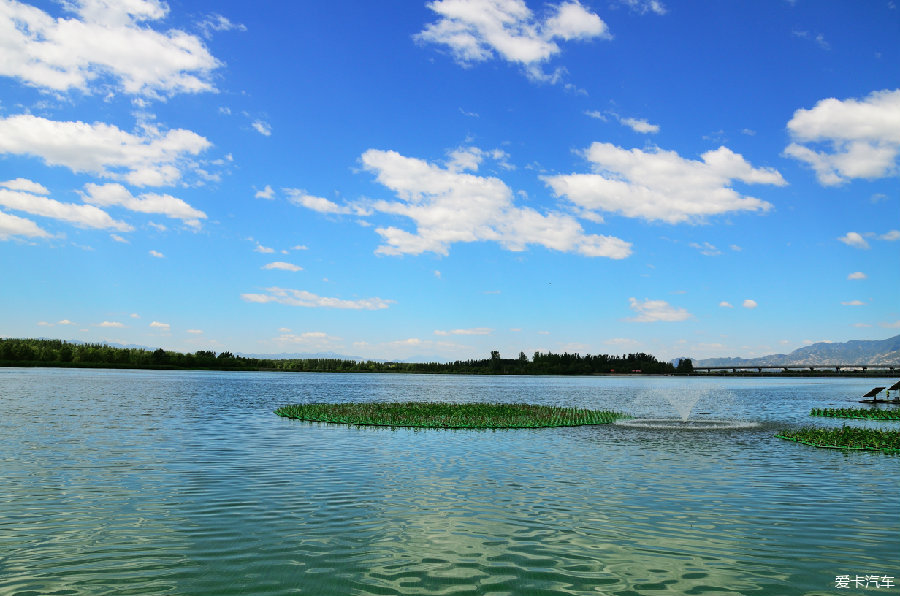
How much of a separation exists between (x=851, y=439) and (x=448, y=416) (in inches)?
1253

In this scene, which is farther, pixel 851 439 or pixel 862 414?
pixel 862 414

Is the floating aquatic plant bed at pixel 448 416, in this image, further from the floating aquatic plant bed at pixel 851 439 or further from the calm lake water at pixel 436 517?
the floating aquatic plant bed at pixel 851 439

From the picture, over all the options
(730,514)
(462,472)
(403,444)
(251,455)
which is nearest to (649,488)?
(730,514)

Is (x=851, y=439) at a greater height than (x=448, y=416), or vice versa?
(x=851, y=439)

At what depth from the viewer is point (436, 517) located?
19.9 m

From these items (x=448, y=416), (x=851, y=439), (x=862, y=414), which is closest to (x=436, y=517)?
(x=851, y=439)

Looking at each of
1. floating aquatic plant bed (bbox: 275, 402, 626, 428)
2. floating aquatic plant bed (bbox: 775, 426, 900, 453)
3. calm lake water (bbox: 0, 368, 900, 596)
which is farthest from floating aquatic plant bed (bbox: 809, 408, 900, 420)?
calm lake water (bbox: 0, 368, 900, 596)

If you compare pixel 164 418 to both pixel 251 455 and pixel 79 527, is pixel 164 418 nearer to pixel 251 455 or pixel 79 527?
pixel 251 455

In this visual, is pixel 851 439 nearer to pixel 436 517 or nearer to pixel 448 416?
pixel 448 416

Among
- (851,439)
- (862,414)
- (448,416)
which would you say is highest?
(851,439)

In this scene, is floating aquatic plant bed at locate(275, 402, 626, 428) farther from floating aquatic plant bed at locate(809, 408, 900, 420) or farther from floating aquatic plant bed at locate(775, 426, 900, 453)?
floating aquatic plant bed at locate(809, 408, 900, 420)

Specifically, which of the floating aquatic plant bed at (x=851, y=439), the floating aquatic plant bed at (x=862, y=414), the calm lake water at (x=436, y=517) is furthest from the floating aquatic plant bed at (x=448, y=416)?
the floating aquatic plant bed at (x=862, y=414)

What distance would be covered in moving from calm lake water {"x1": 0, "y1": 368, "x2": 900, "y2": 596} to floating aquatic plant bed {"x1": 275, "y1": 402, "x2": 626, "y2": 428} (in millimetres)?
13013

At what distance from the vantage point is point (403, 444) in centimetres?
3953
